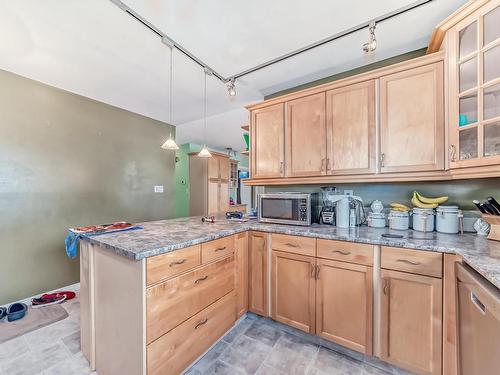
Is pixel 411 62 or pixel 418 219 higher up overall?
pixel 411 62

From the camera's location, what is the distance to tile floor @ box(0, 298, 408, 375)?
1.44 metres

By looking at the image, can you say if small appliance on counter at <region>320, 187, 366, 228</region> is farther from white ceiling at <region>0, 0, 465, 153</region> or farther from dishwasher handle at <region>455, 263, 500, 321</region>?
white ceiling at <region>0, 0, 465, 153</region>

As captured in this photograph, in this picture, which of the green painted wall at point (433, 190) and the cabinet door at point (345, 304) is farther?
the green painted wall at point (433, 190)

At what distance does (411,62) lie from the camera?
162 centimetres

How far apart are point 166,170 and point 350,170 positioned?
10.4 feet

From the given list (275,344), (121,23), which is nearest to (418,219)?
(275,344)

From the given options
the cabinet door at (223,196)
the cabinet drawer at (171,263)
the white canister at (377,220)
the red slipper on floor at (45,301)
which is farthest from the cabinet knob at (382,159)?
the cabinet door at (223,196)

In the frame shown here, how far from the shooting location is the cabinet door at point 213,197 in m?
5.20

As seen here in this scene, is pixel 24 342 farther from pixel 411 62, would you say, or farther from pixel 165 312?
pixel 411 62

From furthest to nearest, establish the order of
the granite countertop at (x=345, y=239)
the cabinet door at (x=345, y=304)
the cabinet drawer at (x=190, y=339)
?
the cabinet door at (x=345, y=304)
the cabinet drawer at (x=190, y=339)
the granite countertop at (x=345, y=239)

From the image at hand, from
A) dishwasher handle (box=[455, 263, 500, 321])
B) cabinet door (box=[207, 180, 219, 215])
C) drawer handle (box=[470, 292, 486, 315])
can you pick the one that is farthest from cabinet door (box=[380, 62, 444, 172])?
cabinet door (box=[207, 180, 219, 215])

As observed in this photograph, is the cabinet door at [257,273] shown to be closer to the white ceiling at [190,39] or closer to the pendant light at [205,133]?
the pendant light at [205,133]

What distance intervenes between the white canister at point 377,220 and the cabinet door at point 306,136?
58 cm

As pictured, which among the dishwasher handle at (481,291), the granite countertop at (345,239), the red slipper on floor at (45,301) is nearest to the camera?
the dishwasher handle at (481,291)
